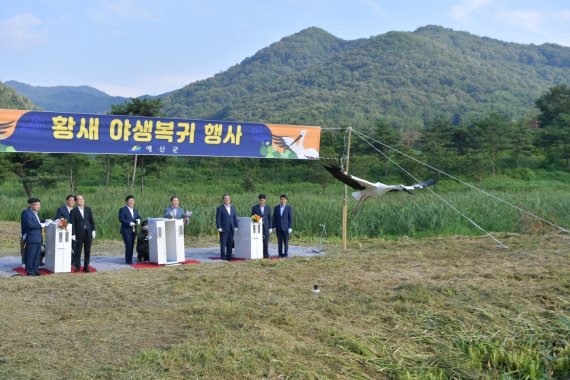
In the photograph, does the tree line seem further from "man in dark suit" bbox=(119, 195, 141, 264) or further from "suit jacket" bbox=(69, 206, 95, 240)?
"suit jacket" bbox=(69, 206, 95, 240)

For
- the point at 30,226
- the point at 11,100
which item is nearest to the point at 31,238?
the point at 30,226

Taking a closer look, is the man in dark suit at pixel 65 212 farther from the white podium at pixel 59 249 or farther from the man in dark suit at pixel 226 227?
the man in dark suit at pixel 226 227

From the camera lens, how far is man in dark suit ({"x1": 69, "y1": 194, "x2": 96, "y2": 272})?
902 cm

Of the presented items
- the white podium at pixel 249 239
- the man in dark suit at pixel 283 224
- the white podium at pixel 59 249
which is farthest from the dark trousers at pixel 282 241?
the white podium at pixel 59 249

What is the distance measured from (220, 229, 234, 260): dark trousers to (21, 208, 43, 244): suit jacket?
122 inches

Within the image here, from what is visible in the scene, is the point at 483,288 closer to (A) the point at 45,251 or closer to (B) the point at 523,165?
(A) the point at 45,251

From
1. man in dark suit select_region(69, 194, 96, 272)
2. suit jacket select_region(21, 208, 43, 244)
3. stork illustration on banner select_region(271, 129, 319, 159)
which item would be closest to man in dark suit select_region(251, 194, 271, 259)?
stork illustration on banner select_region(271, 129, 319, 159)

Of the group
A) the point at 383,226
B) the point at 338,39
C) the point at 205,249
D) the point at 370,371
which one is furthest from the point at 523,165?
the point at 338,39

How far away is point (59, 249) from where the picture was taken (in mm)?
8734

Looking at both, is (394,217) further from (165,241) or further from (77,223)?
(77,223)

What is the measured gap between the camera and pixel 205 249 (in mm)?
11625

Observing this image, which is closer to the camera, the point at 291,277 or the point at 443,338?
the point at 443,338

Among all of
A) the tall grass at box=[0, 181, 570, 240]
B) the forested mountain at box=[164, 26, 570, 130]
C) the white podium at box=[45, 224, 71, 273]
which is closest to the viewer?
the white podium at box=[45, 224, 71, 273]

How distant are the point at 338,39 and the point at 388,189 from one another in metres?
149
